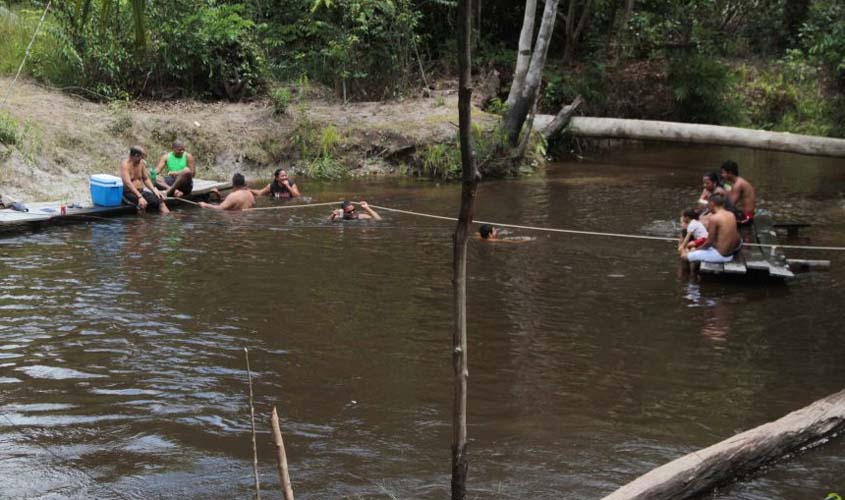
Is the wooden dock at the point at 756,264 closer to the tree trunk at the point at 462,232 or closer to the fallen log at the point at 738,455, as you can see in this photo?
the fallen log at the point at 738,455

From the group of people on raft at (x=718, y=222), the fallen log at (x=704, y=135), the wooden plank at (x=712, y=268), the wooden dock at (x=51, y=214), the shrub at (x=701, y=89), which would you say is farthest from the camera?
the shrub at (x=701, y=89)

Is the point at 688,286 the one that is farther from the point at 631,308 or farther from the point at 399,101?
the point at 399,101

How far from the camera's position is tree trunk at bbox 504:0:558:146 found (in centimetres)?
1888

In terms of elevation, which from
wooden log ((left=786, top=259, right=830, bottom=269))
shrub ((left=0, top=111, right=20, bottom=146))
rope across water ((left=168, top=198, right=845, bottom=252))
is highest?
shrub ((left=0, top=111, right=20, bottom=146))

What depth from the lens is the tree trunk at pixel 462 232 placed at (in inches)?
149

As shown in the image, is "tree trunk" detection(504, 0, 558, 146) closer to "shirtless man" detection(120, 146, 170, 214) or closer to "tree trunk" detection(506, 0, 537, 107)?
"tree trunk" detection(506, 0, 537, 107)

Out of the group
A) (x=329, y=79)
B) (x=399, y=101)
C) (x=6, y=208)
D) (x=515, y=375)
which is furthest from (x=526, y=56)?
(x=515, y=375)

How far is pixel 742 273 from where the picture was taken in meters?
10.8

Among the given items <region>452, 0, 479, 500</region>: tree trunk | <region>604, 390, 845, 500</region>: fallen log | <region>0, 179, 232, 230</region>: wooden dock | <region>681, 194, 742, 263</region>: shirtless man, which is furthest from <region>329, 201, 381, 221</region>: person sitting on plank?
<region>452, 0, 479, 500</region>: tree trunk

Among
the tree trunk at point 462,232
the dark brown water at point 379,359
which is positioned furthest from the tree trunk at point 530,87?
the tree trunk at point 462,232

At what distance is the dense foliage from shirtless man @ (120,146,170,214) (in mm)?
3831

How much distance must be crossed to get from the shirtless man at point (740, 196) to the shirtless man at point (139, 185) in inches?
352

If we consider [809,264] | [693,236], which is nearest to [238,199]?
[693,236]

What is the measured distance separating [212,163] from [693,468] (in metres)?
15.3
